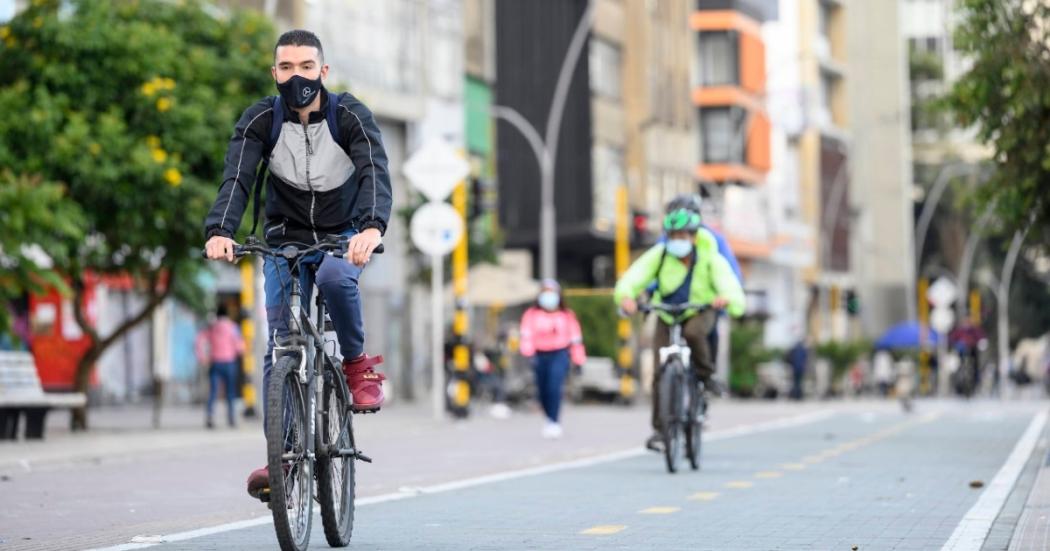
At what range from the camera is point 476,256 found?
146 ft

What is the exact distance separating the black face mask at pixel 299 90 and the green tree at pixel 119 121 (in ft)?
54.4

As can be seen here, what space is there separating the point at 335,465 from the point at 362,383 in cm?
38

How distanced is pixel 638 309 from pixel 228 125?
38.0 feet

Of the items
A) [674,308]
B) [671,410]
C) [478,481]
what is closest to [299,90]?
[478,481]

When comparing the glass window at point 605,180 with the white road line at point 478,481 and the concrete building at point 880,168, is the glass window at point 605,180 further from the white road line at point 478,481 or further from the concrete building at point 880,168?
the concrete building at point 880,168

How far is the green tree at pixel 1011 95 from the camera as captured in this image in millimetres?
19062

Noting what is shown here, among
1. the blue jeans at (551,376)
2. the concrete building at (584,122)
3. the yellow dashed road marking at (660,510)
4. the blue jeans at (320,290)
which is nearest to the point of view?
the blue jeans at (320,290)

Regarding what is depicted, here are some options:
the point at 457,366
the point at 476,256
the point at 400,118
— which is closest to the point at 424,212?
the point at 457,366

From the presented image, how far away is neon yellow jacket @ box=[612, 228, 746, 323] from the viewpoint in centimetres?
1709

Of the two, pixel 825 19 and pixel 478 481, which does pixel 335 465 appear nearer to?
pixel 478 481

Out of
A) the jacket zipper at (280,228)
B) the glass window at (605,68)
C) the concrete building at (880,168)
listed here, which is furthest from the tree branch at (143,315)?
the concrete building at (880,168)

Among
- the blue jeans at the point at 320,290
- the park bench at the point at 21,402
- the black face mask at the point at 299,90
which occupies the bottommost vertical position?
the park bench at the point at 21,402

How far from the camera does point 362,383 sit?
31.6 feet

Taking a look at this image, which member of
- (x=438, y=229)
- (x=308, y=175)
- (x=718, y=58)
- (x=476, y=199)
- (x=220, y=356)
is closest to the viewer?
(x=308, y=175)
